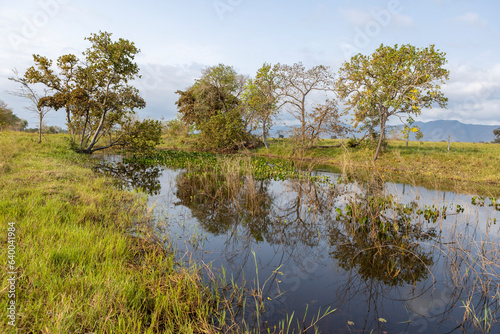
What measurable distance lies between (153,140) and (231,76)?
23272 mm

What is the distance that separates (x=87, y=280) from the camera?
12.3 feet

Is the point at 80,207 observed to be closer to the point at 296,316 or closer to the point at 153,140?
the point at 296,316

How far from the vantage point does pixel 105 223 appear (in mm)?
6512

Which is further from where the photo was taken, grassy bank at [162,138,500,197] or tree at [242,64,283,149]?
tree at [242,64,283,149]

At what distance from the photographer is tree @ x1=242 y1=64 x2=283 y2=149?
34.2 meters

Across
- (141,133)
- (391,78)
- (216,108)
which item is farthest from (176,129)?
(391,78)

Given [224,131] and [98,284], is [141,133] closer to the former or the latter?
[224,131]

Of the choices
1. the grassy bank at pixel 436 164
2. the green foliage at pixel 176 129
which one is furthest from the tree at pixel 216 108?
→ the grassy bank at pixel 436 164

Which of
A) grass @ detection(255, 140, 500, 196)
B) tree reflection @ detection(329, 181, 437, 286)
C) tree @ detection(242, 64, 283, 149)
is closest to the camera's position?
tree reflection @ detection(329, 181, 437, 286)

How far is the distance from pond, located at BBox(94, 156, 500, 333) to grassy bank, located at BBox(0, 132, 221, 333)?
964 millimetres

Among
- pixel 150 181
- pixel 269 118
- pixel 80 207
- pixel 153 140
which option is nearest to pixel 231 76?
pixel 269 118

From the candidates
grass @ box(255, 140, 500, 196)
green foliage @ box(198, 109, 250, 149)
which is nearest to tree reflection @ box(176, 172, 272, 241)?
grass @ box(255, 140, 500, 196)

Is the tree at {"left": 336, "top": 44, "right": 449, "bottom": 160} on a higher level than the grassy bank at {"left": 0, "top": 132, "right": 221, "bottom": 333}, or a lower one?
higher

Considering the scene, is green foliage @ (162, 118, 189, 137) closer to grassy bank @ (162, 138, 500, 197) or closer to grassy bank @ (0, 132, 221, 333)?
grassy bank @ (162, 138, 500, 197)
